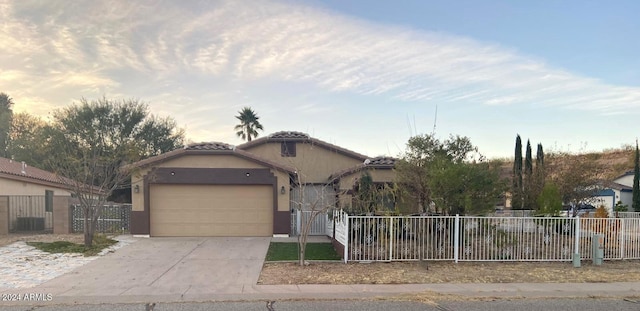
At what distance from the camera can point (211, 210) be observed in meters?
16.2

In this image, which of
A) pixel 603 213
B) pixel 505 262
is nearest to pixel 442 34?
Result: pixel 505 262

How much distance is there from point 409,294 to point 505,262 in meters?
4.62

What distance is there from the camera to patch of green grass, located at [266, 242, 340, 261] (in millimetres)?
11633

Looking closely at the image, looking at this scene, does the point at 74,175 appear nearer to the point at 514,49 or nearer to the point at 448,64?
the point at 448,64

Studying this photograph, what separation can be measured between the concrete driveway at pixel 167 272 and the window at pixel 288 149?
686cm

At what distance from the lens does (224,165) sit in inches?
642

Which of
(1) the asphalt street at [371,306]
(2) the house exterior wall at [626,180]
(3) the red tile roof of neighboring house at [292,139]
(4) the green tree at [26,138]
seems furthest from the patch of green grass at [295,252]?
(2) the house exterior wall at [626,180]

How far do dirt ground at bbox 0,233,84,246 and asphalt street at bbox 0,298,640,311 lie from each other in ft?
26.8

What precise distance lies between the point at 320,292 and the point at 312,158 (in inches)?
495

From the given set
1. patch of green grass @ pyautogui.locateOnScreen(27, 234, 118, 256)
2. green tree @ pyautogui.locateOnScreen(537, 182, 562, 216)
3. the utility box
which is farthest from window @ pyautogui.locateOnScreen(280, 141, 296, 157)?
the utility box

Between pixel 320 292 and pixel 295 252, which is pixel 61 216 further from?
pixel 320 292

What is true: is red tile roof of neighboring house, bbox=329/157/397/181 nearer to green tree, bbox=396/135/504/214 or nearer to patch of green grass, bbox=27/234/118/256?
green tree, bbox=396/135/504/214

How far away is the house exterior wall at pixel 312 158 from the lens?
20141 millimetres

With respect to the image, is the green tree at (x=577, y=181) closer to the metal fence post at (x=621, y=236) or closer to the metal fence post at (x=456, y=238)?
the metal fence post at (x=621, y=236)
